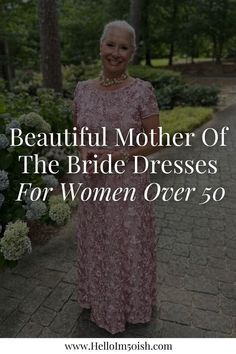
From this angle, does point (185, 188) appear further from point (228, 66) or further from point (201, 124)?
point (228, 66)

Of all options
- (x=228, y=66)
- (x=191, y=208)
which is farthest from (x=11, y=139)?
(x=228, y=66)

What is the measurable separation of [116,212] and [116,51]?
44.4 inches

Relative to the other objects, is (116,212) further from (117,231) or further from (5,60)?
(5,60)

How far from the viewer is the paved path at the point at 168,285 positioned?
10.9ft

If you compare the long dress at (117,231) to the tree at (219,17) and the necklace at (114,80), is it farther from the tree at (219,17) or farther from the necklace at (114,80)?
the tree at (219,17)

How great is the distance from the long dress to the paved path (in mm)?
274

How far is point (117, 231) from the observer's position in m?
2.88

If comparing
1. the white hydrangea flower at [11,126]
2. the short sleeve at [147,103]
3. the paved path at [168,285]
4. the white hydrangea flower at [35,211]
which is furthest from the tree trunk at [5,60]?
the short sleeve at [147,103]

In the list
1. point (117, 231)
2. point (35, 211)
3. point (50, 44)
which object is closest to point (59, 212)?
point (35, 211)

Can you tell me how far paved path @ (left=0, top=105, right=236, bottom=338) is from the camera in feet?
10.9

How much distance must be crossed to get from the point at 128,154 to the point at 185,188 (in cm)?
409

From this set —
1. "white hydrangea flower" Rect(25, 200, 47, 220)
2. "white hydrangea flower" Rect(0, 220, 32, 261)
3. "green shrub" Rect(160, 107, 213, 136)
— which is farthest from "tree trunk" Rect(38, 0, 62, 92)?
"white hydrangea flower" Rect(0, 220, 32, 261)

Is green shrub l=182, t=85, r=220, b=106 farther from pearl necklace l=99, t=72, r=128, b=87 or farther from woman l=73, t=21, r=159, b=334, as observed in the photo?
pearl necklace l=99, t=72, r=128, b=87

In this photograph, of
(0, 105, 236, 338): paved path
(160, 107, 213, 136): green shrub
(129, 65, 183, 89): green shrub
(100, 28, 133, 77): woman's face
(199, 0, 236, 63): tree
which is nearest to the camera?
(100, 28, 133, 77): woman's face
